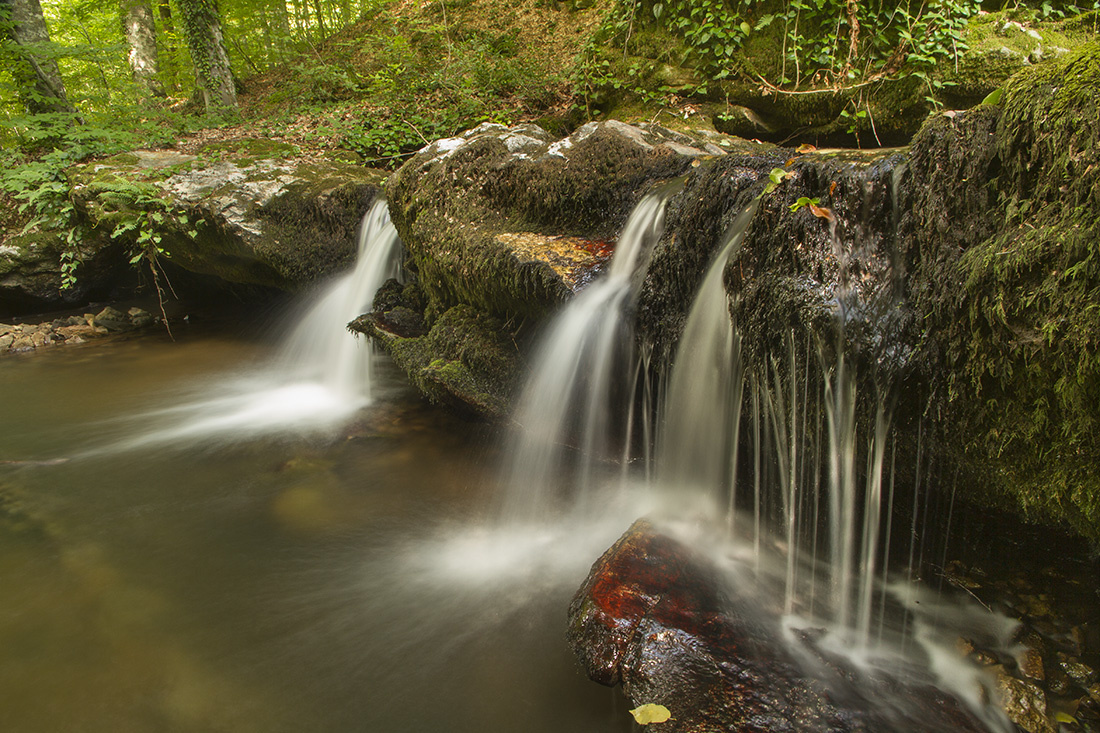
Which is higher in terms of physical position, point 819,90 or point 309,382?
point 819,90

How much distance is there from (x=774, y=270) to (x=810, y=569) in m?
1.53

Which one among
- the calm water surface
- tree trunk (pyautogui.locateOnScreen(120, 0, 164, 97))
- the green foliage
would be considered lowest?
the calm water surface

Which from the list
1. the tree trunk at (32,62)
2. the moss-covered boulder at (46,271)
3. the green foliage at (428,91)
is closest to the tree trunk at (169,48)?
the tree trunk at (32,62)

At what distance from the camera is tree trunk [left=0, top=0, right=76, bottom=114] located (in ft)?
26.5

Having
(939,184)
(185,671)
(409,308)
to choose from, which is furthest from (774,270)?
(409,308)

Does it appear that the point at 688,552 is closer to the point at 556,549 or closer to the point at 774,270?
the point at 556,549

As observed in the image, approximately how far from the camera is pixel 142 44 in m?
12.4

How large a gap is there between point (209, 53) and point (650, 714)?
12.7 metres

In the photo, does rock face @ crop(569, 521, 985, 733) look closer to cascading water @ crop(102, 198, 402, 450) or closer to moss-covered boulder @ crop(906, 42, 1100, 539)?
moss-covered boulder @ crop(906, 42, 1100, 539)

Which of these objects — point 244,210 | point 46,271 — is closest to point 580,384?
point 244,210

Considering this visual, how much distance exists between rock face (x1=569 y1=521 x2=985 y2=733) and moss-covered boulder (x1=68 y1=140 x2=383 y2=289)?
5.52 meters

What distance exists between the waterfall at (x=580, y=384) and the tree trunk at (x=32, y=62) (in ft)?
31.1

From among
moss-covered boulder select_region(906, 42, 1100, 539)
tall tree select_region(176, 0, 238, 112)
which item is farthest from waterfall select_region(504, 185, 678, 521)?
tall tree select_region(176, 0, 238, 112)

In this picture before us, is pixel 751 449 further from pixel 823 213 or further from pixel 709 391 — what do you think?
pixel 823 213
